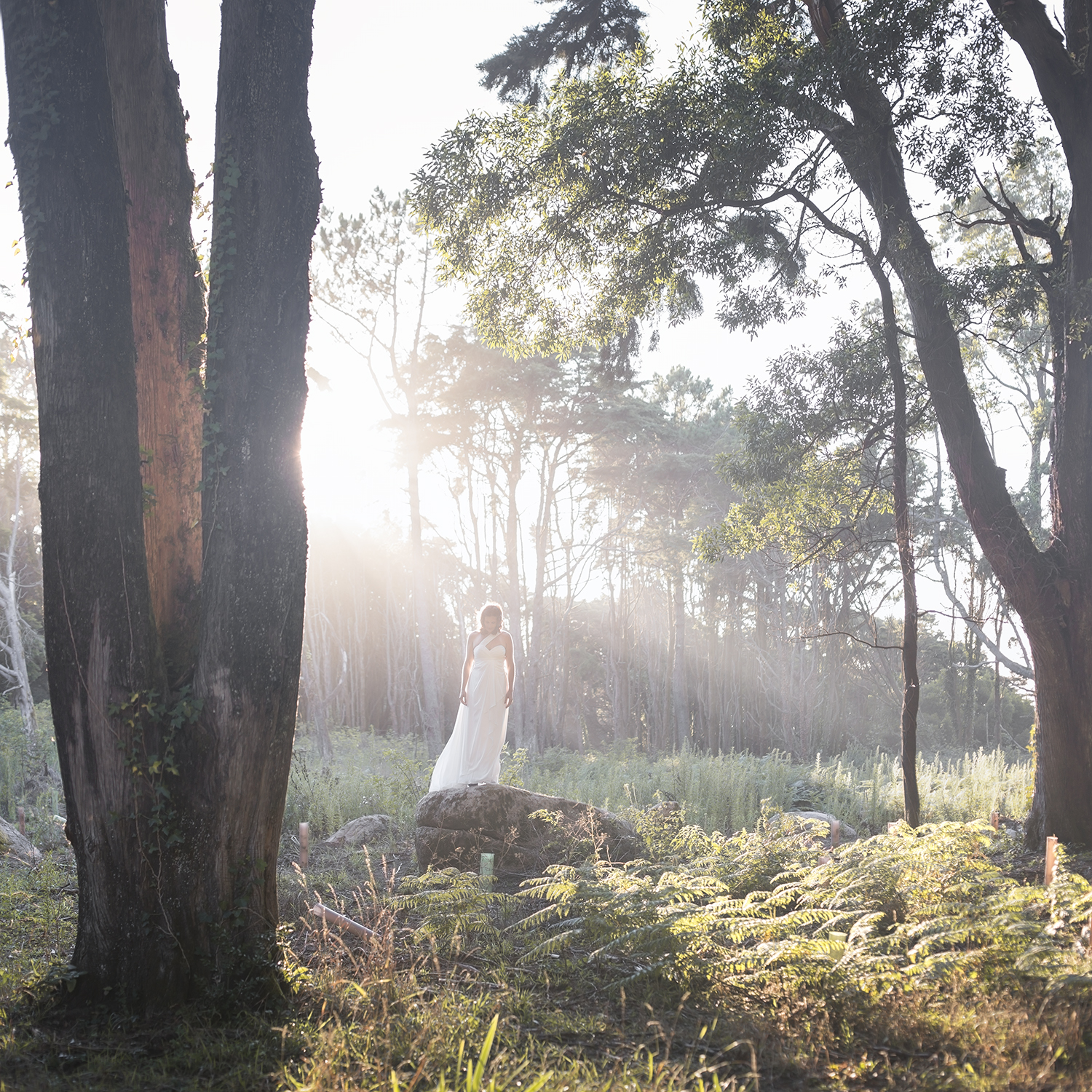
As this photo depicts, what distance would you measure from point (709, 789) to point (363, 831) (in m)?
4.73

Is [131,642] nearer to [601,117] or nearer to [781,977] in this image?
[781,977]

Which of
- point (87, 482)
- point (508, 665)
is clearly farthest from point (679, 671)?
point (87, 482)

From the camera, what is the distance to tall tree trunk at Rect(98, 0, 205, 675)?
371 cm

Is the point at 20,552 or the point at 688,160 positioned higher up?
the point at 688,160

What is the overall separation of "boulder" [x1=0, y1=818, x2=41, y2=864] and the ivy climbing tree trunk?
3.64 m

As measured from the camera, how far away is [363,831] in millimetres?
7789

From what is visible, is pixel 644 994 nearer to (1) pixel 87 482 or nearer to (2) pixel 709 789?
(1) pixel 87 482

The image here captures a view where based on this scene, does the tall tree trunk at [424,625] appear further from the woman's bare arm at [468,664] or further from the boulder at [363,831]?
the boulder at [363,831]

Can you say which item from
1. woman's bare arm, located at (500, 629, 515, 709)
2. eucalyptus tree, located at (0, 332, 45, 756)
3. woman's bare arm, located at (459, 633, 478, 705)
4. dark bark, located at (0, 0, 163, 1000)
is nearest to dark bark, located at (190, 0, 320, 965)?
dark bark, located at (0, 0, 163, 1000)

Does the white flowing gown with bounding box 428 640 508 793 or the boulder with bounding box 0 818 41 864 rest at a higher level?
the white flowing gown with bounding box 428 640 508 793

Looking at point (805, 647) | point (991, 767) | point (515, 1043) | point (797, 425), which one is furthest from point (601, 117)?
point (805, 647)

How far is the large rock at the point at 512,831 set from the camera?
642 centimetres

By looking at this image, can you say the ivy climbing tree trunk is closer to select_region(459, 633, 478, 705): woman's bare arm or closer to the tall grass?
select_region(459, 633, 478, 705): woman's bare arm

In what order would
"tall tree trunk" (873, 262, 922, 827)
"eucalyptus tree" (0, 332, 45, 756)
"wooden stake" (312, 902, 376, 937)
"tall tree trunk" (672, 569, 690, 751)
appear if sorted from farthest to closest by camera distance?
"tall tree trunk" (672, 569, 690, 751) < "eucalyptus tree" (0, 332, 45, 756) < "tall tree trunk" (873, 262, 922, 827) < "wooden stake" (312, 902, 376, 937)
